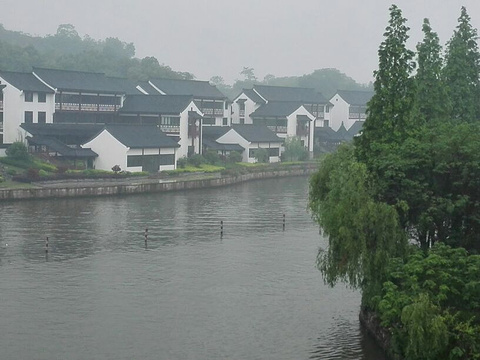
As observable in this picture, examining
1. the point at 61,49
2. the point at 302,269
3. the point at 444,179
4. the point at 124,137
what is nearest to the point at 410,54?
the point at 444,179

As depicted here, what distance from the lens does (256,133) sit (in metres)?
94.8

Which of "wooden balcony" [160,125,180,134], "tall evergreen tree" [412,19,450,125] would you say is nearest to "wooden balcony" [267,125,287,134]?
"wooden balcony" [160,125,180,134]

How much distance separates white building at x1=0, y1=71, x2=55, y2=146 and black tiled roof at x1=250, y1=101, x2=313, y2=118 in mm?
31357

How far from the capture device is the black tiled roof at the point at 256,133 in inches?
3649

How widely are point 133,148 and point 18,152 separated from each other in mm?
9800

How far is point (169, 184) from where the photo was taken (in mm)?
70625

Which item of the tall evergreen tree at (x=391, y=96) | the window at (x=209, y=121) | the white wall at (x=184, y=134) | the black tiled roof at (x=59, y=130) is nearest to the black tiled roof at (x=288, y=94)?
the window at (x=209, y=121)

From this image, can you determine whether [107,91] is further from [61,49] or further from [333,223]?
[61,49]

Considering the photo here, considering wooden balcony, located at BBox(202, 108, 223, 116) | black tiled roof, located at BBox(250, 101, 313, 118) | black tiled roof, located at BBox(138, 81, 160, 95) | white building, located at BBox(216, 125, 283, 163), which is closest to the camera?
white building, located at BBox(216, 125, 283, 163)

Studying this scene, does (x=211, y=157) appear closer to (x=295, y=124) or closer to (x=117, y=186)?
(x=295, y=124)

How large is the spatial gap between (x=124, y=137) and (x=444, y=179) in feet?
156

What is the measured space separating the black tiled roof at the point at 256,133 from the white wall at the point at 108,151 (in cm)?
2114

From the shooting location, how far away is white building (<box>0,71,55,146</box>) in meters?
78.2

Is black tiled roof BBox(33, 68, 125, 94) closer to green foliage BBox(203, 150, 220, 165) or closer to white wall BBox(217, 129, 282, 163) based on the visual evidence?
green foliage BBox(203, 150, 220, 165)
